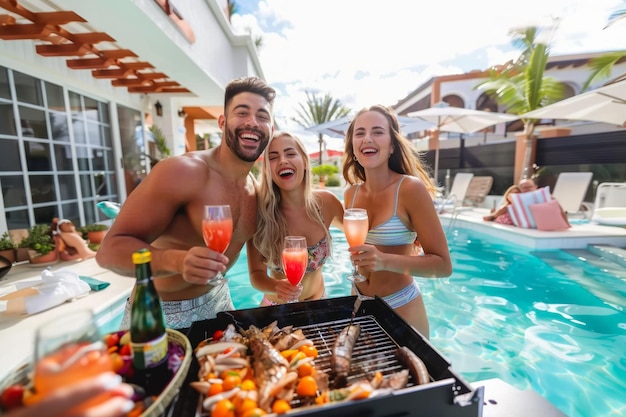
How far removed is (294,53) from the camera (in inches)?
2308

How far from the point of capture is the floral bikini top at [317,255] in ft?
8.41

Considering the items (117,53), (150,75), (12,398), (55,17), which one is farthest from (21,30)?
(12,398)

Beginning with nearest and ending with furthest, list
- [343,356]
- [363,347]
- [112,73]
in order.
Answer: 1. [343,356]
2. [363,347]
3. [112,73]

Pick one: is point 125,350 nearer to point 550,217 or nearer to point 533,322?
point 533,322

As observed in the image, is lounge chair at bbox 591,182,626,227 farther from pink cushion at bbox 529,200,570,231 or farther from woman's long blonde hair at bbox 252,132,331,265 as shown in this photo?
woman's long blonde hair at bbox 252,132,331,265

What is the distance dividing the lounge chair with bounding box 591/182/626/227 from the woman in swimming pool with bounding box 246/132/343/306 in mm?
8465

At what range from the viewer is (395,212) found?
214cm

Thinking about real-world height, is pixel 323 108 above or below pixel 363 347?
above

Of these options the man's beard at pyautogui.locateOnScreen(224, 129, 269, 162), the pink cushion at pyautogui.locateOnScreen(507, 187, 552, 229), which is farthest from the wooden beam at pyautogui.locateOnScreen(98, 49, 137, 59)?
the pink cushion at pyautogui.locateOnScreen(507, 187, 552, 229)

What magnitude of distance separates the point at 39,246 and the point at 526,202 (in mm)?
9984

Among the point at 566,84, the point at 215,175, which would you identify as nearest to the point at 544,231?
the point at 215,175

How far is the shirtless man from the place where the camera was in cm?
167

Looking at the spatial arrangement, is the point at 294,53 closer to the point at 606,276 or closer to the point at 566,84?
the point at 566,84

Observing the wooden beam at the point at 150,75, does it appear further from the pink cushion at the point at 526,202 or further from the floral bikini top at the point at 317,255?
the pink cushion at the point at 526,202
